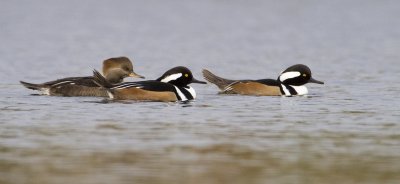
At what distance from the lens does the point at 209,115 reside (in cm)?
1502

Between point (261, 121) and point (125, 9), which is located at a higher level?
point (125, 9)

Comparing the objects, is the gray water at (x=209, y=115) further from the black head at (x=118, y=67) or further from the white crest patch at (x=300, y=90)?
the black head at (x=118, y=67)

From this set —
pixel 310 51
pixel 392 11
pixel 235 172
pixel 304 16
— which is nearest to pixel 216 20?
pixel 304 16

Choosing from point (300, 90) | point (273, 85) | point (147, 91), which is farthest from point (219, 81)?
point (147, 91)

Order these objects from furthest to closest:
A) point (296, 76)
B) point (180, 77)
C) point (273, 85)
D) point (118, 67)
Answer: point (296, 76) < point (118, 67) < point (273, 85) < point (180, 77)

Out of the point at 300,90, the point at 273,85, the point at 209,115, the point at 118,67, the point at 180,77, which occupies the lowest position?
the point at 209,115

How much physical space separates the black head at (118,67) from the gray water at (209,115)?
1387 millimetres

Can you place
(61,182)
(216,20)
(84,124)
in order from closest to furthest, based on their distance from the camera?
1. (61,182)
2. (84,124)
3. (216,20)

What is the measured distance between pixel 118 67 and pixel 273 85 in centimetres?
272

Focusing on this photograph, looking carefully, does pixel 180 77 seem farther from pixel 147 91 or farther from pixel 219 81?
pixel 219 81

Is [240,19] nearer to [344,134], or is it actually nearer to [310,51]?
[310,51]

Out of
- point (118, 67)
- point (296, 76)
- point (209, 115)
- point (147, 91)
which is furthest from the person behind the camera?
point (296, 76)

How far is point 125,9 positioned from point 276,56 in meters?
19.3

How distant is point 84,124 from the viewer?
13.7 meters
